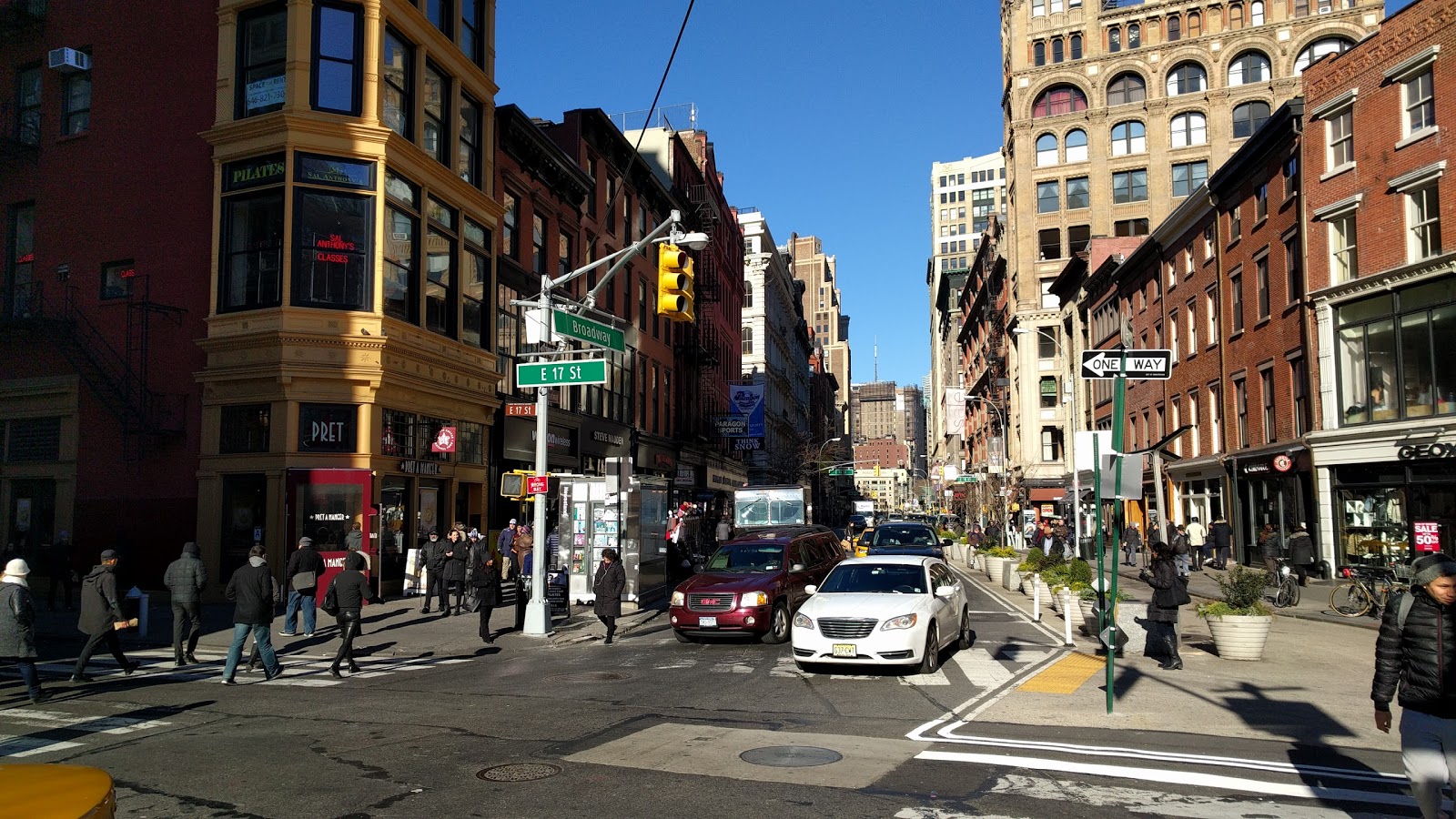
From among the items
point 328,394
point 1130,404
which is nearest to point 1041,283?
point 1130,404

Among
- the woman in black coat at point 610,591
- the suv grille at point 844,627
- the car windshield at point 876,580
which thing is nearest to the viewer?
the suv grille at point 844,627

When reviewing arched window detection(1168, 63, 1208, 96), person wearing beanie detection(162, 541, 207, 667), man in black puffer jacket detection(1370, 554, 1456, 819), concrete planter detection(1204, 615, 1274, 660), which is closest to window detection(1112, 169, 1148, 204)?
arched window detection(1168, 63, 1208, 96)

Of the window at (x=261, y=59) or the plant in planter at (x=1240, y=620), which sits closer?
the plant in planter at (x=1240, y=620)

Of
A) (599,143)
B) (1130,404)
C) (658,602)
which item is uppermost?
(599,143)

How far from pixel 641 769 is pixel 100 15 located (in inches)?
1117

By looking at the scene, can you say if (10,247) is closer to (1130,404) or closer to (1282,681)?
(1282,681)

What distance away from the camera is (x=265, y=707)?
11461 mm

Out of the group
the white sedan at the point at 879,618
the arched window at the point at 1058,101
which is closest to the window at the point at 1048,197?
the arched window at the point at 1058,101

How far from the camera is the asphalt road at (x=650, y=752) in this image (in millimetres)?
7141

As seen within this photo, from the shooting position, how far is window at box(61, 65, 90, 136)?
26859mm

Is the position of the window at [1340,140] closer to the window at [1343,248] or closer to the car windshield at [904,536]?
the window at [1343,248]

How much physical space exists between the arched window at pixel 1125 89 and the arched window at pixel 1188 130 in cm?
324

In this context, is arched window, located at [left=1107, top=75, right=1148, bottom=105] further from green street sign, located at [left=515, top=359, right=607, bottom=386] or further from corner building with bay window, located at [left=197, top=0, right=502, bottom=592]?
green street sign, located at [left=515, top=359, right=607, bottom=386]

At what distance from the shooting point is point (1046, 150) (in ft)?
224
